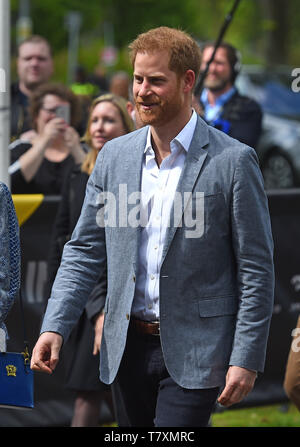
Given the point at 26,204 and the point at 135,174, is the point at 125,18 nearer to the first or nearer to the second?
the point at 26,204

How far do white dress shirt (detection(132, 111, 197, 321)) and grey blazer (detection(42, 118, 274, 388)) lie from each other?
0.04 metres

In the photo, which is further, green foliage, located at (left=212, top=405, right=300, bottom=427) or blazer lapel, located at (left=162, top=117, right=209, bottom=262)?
green foliage, located at (left=212, top=405, right=300, bottom=427)

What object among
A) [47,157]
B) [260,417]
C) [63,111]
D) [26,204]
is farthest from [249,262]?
[63,111]

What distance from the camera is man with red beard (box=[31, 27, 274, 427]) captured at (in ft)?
11.9

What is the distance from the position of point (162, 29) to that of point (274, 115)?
1069 centimetres

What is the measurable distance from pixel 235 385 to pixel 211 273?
0.42m

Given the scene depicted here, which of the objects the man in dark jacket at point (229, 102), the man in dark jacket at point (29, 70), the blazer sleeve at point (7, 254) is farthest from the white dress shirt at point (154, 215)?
the man in dark jacket at point (29, 70)

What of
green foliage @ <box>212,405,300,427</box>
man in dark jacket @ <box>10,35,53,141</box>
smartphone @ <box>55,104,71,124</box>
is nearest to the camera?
green foliage @ <box>212,405,300,427</box>

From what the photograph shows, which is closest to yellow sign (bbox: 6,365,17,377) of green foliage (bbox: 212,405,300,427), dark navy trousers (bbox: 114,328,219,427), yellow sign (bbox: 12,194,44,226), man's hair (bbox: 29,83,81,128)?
dark navy trousers (bbox: 114,328,219,427)

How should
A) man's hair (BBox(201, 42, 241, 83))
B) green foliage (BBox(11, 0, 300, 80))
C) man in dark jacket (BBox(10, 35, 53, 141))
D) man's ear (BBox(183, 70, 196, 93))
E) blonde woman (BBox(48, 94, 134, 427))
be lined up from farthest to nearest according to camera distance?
green foliage (BBox(11, 0, 300, 80)), man in dark jacket (BBox(10, 35, 53, 141)), man's hair (BBox(201, 42, 241, 83)), blonde woman (BBox(48, 94, 134, 427)), man's ear (BBox(183, 70, 196, 93))

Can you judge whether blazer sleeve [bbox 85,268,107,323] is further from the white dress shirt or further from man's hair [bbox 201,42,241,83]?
man's hair [bbox 201,42,241,83]

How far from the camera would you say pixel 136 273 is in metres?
3.74

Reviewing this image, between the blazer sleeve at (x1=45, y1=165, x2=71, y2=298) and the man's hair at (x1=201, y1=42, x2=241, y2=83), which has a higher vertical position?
the man's hair at (x1=201, y1=42, x2=241, y2=83)

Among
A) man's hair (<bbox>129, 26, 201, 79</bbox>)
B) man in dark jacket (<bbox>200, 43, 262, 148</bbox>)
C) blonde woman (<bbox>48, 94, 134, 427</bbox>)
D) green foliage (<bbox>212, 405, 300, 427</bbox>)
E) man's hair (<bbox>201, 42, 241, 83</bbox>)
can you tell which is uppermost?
man's hair (<bbox>129, 26, 201, 79</bbox>)
